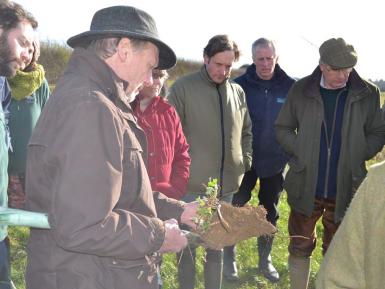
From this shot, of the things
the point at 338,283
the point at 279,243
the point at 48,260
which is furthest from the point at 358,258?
the point at 279,243

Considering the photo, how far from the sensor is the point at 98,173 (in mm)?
1685

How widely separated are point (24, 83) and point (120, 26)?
5.99 ft

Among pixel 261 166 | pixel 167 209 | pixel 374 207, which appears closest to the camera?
pixel 374 207

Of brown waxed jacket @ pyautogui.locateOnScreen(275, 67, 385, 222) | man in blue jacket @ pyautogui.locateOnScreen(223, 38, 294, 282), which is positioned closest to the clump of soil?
brown waxed jacket @ pyautogui.locateOnScreen(275, 67, 385, 222)

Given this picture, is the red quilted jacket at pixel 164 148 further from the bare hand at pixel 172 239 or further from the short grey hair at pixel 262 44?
the short grey hair at pixel 262 44

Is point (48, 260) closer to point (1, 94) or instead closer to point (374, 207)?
point (374, 207)

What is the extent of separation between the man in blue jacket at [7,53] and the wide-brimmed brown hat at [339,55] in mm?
2223

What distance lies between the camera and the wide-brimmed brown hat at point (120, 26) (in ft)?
6.45

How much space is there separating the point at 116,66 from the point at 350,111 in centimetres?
247

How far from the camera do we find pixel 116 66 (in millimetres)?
1988

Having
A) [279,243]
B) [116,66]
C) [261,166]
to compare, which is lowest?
[279,243]

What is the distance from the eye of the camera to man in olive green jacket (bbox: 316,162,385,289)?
4.88ft


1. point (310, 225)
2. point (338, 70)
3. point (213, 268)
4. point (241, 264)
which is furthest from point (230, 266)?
point (338, 70)

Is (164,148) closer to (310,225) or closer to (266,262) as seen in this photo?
(310,225)
